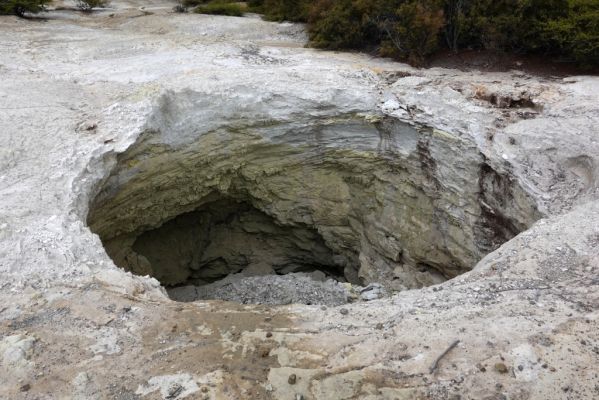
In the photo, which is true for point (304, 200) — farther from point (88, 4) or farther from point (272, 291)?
point (88, 4)

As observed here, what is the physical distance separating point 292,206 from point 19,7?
40.4 ft

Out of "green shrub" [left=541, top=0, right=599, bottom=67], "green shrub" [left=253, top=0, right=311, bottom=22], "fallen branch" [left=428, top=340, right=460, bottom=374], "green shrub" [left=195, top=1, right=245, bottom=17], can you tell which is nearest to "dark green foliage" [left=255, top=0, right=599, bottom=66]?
"green shrub" [left=541, top=0, right=599, bottom=67]

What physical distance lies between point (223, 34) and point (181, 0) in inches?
321

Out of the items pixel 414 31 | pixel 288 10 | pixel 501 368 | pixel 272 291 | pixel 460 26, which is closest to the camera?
pixel 501 368

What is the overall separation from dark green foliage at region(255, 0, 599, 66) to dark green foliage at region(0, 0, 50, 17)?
9.75 metres

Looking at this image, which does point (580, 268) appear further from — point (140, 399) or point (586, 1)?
point (586, 1)

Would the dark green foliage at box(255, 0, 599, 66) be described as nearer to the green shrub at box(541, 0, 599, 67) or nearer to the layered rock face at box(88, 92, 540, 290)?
the green shrub at box(541, 0, 599, 67)

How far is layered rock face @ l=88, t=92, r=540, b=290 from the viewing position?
9555mm

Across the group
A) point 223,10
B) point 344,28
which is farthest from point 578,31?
point 223,10

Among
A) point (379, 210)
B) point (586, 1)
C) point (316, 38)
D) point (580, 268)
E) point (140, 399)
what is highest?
point (586, 1)

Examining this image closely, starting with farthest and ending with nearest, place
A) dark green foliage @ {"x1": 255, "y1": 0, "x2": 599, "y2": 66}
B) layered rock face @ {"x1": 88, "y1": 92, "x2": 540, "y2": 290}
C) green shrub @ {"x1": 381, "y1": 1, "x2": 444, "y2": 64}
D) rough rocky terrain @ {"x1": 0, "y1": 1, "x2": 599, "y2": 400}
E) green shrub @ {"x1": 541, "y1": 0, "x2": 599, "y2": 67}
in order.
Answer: green shrub @ {"x1": 381, "y1": 1, "x2": 444, "y2": 64}, dark green foliage @ {"x1": 255, "y1": 0, "x2": 599, "y2": 66}, green shrub @ {"x1": 541, "y1": 0, "x2": 599, "y2": 67}, layered rock face @ {"x1": 88, "y1": 92, "x2": 540, "y2": 290}, rough rocky terrain @ {"x1": 0, "y1": 1, "x2": 599, "y2": 400}

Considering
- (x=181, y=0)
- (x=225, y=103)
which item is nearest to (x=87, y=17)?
(x=181, y=0)

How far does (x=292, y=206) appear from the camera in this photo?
12531 millimetres

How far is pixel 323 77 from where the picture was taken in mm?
10797
